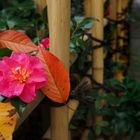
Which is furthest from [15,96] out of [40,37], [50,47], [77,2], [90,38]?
[77,2]

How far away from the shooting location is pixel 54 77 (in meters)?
0.71

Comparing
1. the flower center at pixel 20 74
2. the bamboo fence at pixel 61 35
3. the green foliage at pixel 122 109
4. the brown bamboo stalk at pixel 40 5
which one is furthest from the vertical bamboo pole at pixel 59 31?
the green foliage at pixel 122 109

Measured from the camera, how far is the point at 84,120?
132cm

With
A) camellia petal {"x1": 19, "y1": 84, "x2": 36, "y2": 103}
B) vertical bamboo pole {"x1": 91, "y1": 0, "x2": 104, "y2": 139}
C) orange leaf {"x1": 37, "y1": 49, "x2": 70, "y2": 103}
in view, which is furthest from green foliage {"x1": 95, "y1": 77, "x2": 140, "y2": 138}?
camellia petal {"x1": 19, "y1": 84, "x2": 36, "y2": 103}

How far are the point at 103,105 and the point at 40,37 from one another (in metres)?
0.48

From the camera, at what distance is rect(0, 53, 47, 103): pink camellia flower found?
63 centimetres

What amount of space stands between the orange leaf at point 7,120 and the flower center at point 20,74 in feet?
0.18

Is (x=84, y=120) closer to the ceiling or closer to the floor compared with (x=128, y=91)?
closer to the floor

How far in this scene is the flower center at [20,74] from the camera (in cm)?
64

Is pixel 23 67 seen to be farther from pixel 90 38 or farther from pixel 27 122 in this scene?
pixel 27 122

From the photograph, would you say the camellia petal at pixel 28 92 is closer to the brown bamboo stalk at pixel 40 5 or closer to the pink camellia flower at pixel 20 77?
the pink camellia flower at pixel 20 77

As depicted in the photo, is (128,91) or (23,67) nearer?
(23,67)

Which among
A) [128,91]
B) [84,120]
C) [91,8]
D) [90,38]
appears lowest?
[84,120]

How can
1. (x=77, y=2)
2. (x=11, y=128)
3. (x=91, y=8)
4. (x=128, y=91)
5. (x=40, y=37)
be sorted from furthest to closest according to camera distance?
Result: (x=77, y=2), (x=128, y=91), (x=91, y=8), (x=40, y=37), (x=11, y=128)
